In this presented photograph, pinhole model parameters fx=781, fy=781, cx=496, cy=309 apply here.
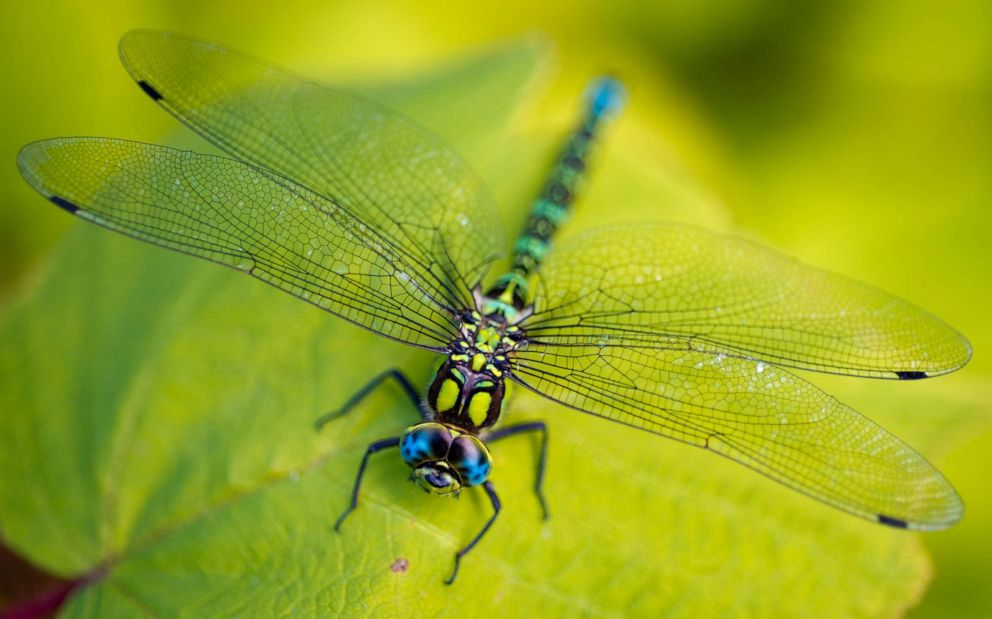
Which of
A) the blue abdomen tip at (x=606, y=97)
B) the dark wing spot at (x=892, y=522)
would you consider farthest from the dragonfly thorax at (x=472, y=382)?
the blue abdomen tip at (x=606, y=97)

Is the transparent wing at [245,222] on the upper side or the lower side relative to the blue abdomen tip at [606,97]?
lower

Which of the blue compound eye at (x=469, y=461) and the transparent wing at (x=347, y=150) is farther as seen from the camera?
the transparent wing at (x=347, y=150)

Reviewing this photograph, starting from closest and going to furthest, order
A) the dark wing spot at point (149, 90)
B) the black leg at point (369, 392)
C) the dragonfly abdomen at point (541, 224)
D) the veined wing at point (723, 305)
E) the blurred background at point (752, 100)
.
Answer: the black leg at point (369, 392)
the veined wing at point (723, 305)
the dark wing spot at point (149, 90)
the dragonfly abdomen at point (541, 224)
the blurred background at point (752, 100)

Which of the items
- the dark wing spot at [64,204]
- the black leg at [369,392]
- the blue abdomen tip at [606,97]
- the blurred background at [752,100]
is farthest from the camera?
the blue abdomen tip at [606,97]

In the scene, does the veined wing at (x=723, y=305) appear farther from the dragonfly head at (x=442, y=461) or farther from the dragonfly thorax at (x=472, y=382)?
the dragonfly head at (x=442, y=461)

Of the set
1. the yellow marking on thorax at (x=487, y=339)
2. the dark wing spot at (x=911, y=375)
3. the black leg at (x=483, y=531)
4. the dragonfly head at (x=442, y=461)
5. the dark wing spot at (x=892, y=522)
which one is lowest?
the black leg at (x=483, y=531)

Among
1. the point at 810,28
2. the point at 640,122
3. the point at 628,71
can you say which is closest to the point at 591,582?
the point at 640,122
